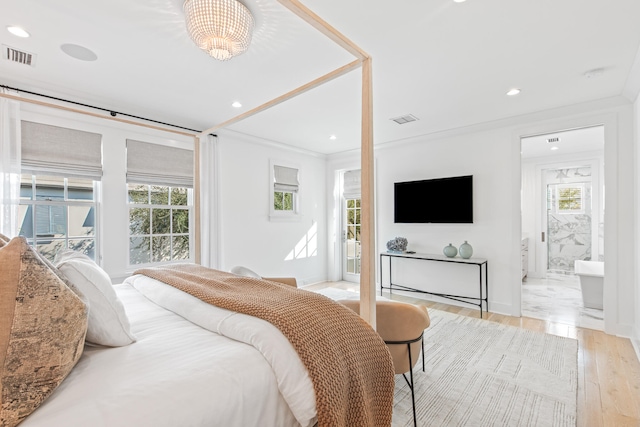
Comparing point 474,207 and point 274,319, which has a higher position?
point 474,207

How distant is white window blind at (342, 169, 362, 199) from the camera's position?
5777 millimetres

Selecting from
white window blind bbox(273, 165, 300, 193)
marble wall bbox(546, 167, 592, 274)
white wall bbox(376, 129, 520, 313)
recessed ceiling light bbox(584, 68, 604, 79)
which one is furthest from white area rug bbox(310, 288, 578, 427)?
marble wall bbox(546, 167, 592, 274)

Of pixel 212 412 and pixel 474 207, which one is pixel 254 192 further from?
pixel 212 412

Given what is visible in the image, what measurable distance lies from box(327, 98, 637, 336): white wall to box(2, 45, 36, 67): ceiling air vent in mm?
4355

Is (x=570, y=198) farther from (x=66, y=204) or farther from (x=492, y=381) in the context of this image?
(x=66, y=204)

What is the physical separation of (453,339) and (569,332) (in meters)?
1.40

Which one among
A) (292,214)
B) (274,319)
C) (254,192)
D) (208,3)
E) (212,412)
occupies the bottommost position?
(212,412)

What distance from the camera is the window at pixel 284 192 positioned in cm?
512

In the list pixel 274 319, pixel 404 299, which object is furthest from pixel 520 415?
pixel 404 299

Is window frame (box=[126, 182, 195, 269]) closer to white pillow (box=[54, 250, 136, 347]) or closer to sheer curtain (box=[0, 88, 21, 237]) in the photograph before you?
sheer curtain (box=[0, 88, 21, 237])

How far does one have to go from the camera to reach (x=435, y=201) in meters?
4.61

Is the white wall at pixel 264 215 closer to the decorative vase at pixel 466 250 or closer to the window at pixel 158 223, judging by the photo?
the window at pixel 158 223

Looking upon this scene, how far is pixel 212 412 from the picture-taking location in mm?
978

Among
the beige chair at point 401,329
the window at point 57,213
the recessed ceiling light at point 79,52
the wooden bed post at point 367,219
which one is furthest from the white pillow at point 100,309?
the window at point 57,213
